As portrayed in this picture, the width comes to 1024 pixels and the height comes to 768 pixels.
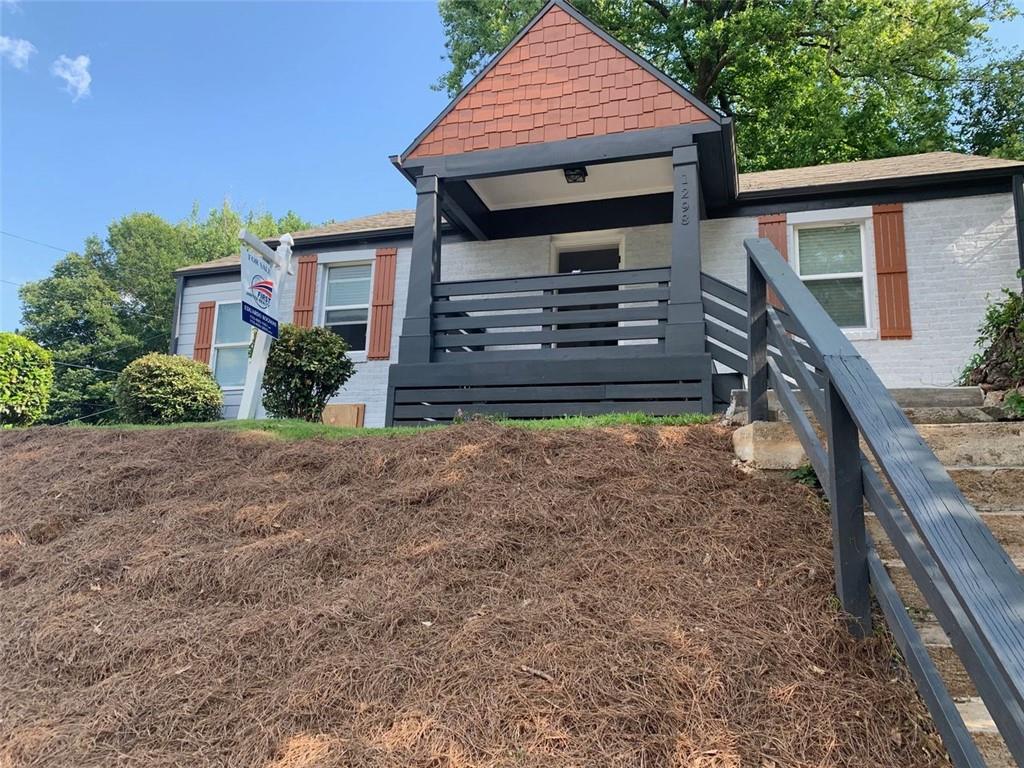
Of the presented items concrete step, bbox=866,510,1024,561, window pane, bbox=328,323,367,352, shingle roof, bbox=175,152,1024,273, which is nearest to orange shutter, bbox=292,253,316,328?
shingle roof, bbox=175,152,1024,273

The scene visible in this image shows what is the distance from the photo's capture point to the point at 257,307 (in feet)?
24.4

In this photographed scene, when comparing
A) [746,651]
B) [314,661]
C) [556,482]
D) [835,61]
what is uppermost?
[835,61]

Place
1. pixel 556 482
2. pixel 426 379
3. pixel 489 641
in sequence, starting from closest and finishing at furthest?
pixel 489 641, pixel 556 482, pixel 426 379

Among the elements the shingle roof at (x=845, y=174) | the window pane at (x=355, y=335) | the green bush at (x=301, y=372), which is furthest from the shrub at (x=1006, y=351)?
the window pane at (x=355, y=335)

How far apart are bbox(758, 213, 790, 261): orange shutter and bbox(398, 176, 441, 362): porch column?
172 inches

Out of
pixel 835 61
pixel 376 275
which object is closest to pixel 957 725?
pixel 376 275

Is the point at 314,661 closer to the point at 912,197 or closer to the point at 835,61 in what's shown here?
the point at 912,197

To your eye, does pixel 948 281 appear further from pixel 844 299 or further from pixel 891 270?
pixel 844 299

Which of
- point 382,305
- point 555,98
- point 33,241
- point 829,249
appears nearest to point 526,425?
point 555,98

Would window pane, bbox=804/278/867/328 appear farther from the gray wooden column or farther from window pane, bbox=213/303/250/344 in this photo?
window pane, bbox=213/303/250/344

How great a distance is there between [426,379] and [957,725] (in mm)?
5752

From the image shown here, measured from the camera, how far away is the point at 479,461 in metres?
4.01

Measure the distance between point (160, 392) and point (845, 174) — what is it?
31.8ft

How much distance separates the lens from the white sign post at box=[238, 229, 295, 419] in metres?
7.37
